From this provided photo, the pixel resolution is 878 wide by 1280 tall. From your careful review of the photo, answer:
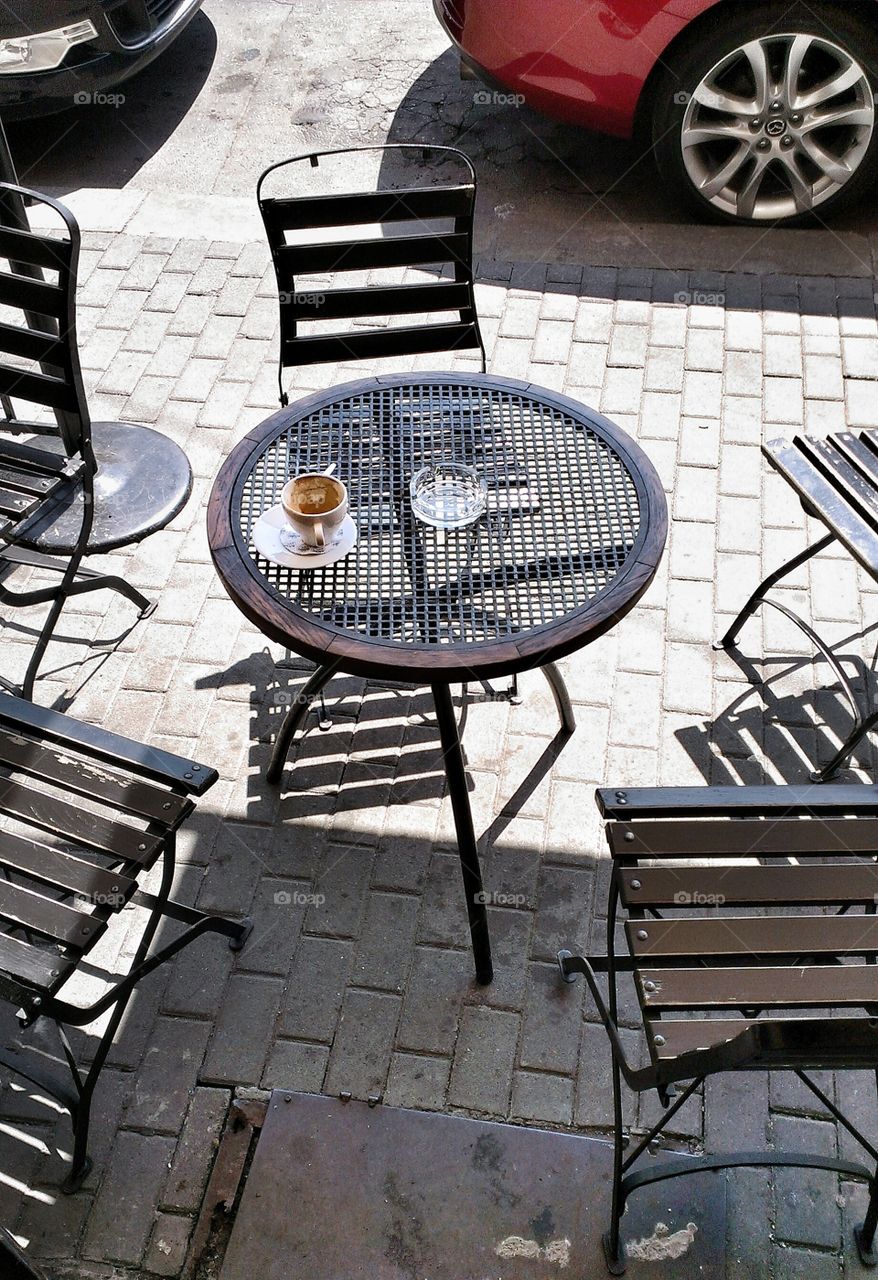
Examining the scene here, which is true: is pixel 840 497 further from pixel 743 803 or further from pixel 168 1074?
pixel 168 1074

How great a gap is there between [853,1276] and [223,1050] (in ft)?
4.94

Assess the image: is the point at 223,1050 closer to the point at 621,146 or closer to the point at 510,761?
the point at 510,761

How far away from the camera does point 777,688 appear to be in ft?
12.2

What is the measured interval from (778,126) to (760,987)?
4064 mm

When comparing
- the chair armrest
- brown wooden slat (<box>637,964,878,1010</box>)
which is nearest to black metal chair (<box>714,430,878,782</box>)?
brown wooden slat (<box>637,964,878,1010</box>)

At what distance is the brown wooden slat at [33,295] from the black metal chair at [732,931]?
2.03 metres

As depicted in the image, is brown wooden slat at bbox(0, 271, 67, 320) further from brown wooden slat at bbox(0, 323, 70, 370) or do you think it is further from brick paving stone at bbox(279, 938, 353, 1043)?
brick paving stone at bbox(279, 938, 353, 1043)

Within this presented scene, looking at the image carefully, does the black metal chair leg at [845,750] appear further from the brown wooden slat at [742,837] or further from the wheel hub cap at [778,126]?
the wheel hub cap at [778,126]

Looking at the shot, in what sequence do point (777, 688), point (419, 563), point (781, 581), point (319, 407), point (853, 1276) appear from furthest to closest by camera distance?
point (781, 581) < point (777, 688) < point (319, 407) < point (419, 563) < point (853, 1276)

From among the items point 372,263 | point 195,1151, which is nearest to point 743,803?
point 195,1151

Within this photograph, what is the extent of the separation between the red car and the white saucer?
3208 millimetres

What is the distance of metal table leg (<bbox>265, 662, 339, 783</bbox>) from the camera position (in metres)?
3.33

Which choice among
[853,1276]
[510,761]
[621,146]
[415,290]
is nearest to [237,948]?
[510,761]

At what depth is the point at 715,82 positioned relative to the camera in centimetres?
508
